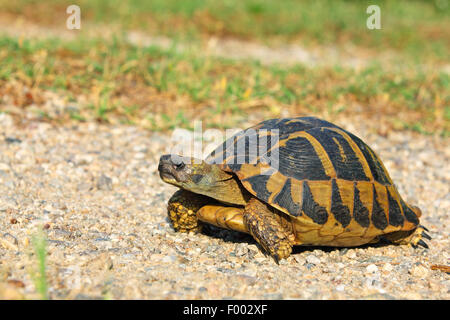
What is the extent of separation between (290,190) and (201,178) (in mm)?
495

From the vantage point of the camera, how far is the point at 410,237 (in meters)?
3.07

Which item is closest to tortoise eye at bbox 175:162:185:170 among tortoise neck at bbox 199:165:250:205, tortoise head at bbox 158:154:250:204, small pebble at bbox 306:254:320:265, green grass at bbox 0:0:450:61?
tortoise head at bbox 158:154:250:204

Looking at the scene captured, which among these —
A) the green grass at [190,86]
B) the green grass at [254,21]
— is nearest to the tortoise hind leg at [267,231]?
the green grass at [190,86]

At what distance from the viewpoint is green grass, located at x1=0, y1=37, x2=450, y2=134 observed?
4836 millimetres

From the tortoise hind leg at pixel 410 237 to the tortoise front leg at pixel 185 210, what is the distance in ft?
3.82

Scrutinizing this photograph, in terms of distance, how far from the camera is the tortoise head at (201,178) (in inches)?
106

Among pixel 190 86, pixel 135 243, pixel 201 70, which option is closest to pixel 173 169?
pixel 135 243

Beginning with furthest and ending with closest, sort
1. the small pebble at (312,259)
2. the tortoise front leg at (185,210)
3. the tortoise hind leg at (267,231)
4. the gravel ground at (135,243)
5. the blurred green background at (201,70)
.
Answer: the blurred green background at (201,70), the tortoise front leg at (185,210), the small pebble at (312,259), the tortoise hind leg at (267,231), the gravel ground at (135,243)

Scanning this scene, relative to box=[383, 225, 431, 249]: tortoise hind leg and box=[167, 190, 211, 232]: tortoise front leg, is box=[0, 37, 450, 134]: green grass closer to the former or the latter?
box=[167, 190, 211, 232]: tortoise front leg

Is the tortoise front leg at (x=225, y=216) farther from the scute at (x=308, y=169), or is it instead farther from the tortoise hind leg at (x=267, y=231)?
the scute at (x=308, y=169)

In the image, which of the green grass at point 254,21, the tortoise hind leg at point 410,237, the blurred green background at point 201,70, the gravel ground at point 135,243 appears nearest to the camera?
the gravel ground at point 135,243

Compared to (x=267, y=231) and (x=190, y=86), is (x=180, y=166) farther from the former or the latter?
(x=190, y=86)
